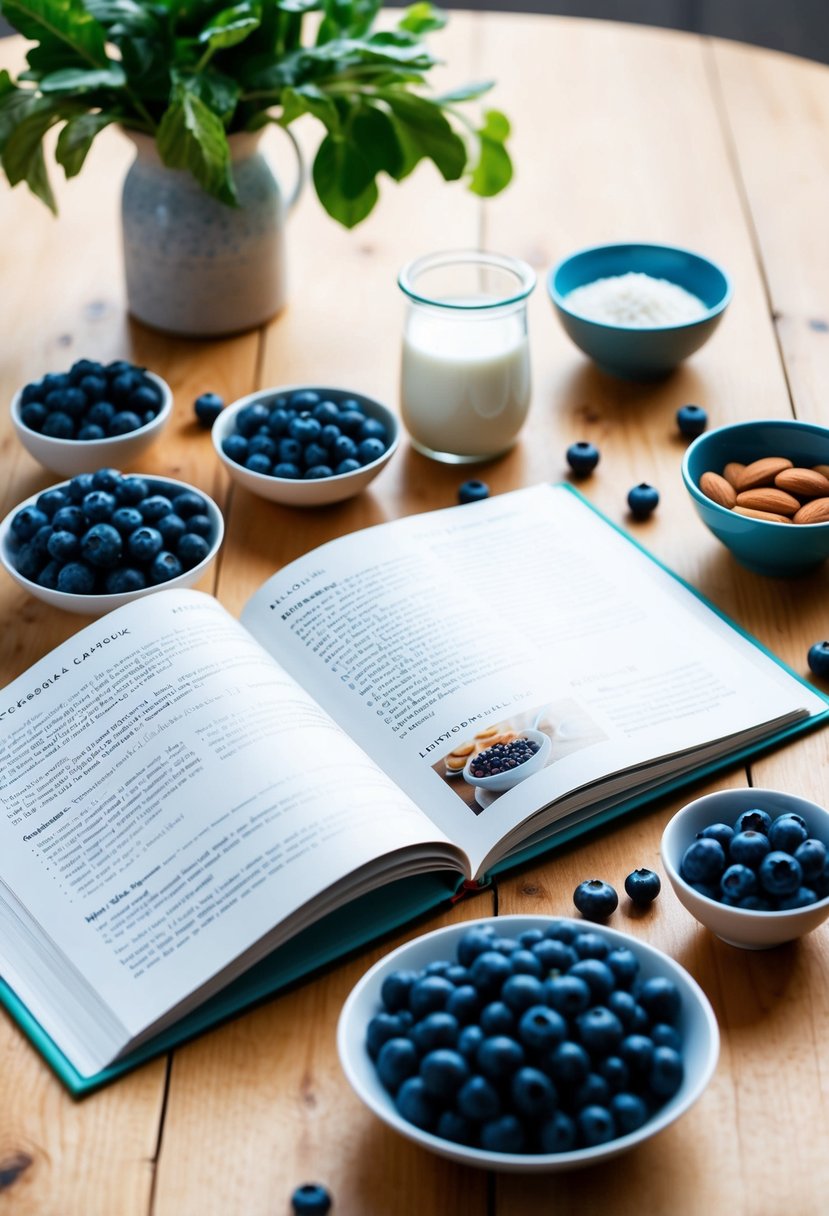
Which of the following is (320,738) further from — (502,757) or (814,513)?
(814,513)

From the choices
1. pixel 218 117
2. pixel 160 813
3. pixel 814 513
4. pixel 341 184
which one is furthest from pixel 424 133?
pixel 160 813

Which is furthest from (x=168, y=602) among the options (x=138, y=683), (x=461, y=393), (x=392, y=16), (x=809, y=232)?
(x=392, y=16)

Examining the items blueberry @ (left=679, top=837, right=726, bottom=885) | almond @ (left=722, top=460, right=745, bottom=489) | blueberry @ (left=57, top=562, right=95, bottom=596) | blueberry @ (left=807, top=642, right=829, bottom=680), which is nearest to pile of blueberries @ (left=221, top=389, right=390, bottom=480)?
blueberry @ (left=57, top=562, right=95, bottom=596)

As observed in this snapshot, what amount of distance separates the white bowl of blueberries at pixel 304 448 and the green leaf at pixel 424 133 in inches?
11.1

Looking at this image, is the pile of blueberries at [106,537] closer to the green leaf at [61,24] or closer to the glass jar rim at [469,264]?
the glass jar rim at [469,264]

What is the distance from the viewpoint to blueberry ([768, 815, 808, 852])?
2.61ft

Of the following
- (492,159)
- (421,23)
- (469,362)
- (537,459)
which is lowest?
(537,459)

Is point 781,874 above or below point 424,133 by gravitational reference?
below

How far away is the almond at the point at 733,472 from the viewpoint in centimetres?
118

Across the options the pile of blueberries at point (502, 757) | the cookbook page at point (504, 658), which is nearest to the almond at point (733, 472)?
the cookbook page at point (504, 658)

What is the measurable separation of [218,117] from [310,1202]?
0.97 metres

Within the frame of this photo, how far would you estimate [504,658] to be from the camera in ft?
3.30

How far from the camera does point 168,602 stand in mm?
986

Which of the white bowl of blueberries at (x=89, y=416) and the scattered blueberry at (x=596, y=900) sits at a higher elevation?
the white bowl of blueberries at (x=89, y=416)
